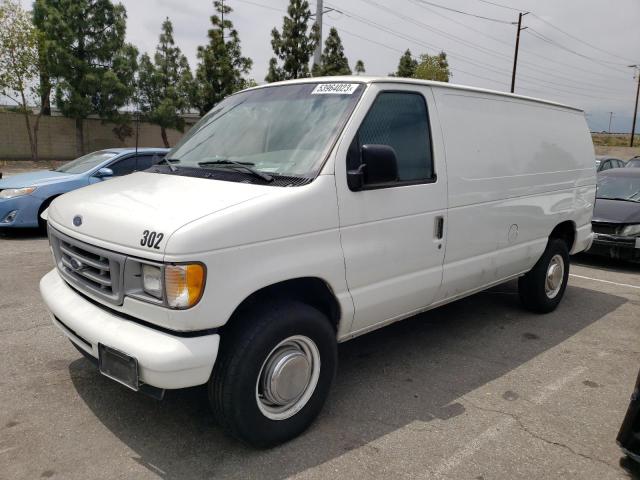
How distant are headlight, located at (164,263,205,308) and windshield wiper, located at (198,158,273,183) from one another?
2.51 feet

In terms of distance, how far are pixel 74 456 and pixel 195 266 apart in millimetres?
1378

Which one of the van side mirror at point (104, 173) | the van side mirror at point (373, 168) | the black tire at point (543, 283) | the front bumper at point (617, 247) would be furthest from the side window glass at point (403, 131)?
the van side mirror at point (104, 173)

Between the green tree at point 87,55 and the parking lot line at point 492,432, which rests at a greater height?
the green tree at point 87,55

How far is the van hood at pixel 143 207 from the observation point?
8.50ft

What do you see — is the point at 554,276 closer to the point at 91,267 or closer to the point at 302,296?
the point at 302,296

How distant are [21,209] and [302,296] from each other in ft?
22.4

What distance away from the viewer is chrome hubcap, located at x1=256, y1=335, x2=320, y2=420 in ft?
9.48

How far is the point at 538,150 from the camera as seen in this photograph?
4953 mm

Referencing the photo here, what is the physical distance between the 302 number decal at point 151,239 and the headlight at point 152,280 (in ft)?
0.37

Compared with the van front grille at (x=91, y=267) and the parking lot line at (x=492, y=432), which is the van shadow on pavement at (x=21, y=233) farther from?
the parking lot line at (x=492, y=432)

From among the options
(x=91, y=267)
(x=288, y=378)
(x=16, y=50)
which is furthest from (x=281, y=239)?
(x=16, y=50)

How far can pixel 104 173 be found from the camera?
8383 millimetres

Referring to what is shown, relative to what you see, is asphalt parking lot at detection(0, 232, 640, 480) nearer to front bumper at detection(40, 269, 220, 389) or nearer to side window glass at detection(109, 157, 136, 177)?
front bumper at detection(40, 269, 220, 389)

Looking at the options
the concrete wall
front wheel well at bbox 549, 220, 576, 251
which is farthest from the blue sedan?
the concrete wall
